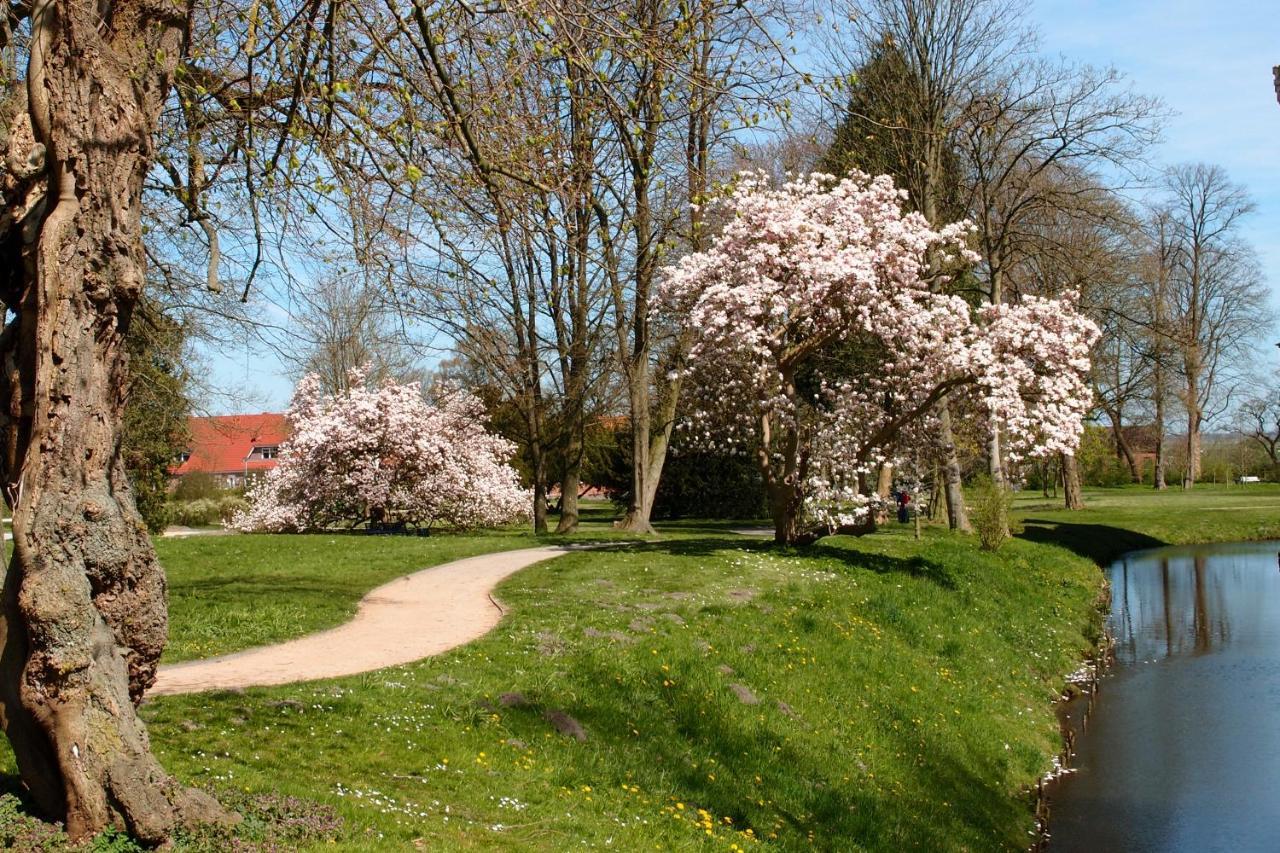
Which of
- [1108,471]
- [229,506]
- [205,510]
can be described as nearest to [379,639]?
[229,506]

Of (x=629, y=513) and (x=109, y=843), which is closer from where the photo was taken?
(x=109, y=843)

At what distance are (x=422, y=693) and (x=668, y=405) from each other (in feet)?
58.9

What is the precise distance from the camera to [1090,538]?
1278 inches

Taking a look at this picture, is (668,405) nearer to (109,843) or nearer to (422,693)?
(422,693)

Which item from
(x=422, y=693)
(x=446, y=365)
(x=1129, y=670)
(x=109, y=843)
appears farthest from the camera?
(x=446, y=365)

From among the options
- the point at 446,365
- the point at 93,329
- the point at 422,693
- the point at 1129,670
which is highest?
the point at 446,365

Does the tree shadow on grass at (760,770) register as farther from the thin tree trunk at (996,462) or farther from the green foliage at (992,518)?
the thin tree trunk at (996,462)

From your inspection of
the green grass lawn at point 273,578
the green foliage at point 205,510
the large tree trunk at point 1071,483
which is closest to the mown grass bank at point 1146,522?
the large tree trunk at point 1071,483

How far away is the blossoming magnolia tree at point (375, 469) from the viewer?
28328 mm

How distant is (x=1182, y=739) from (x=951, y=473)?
12.6 m

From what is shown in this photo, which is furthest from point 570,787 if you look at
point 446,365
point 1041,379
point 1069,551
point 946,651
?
point 446,365

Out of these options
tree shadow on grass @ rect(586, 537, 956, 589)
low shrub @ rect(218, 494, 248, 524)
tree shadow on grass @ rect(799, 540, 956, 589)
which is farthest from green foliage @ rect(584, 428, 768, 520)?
tree shadow on grass @ rect(799, 540, 956, 589)

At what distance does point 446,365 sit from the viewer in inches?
1940

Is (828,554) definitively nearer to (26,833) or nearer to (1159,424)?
(26,833)
